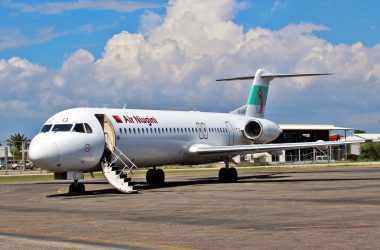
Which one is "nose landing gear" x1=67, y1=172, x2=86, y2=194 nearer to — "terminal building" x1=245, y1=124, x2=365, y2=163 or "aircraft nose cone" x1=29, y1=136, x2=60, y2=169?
"aircraft nose cone" x1=29, y1=136, x2=60, y2=169

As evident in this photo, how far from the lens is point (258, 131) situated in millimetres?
44969

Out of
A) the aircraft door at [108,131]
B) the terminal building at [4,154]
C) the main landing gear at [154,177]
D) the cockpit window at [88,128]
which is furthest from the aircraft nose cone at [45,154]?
the terminal building at [4,154]

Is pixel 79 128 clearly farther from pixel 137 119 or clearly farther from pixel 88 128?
pixel 137 119

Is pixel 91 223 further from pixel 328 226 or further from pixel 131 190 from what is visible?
pixel 131 190

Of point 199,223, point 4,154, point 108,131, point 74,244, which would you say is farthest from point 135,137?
point 4,154

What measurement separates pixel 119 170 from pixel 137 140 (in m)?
2.07

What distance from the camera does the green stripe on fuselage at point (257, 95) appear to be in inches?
1861

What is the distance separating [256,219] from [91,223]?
3.82 meters

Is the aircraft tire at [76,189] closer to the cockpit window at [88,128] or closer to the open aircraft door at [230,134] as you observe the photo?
the cockpit window at [88,128]

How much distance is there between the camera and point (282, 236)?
13.6m

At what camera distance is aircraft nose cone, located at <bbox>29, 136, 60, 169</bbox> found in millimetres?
28453

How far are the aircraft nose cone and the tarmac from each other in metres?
3.12

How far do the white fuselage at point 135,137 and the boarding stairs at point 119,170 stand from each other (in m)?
0.33

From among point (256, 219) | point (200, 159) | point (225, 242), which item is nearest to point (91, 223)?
point (256, 219)
